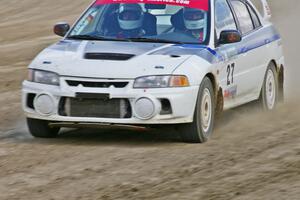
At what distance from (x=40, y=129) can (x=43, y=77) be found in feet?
1.95

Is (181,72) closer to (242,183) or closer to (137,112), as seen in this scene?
(137,112)

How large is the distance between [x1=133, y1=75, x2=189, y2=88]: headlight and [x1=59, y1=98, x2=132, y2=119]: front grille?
0.21m

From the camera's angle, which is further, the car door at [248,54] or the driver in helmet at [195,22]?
the car door at [248,54]

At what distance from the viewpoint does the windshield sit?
9930 mm

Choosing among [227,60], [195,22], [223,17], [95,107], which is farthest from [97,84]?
[223,17]

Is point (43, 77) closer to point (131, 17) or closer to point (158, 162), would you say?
point (131, 17)

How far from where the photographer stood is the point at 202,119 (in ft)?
30.7

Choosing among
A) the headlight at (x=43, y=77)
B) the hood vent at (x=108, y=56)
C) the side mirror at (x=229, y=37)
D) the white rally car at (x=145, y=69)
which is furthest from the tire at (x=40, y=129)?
the side mirror at (x=229, y=37)

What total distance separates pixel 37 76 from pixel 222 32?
1.96m

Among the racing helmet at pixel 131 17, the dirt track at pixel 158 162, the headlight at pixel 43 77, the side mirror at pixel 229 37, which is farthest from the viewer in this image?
the racing helmet at pixel 131 17

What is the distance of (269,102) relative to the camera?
11680 mm

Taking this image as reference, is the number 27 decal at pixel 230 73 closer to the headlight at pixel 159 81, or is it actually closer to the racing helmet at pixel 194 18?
the racing helmet at pixel 194 18

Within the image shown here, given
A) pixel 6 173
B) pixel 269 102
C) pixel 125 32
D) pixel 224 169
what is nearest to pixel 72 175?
pixel 6 173

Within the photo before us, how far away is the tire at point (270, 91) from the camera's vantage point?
11461 mm
